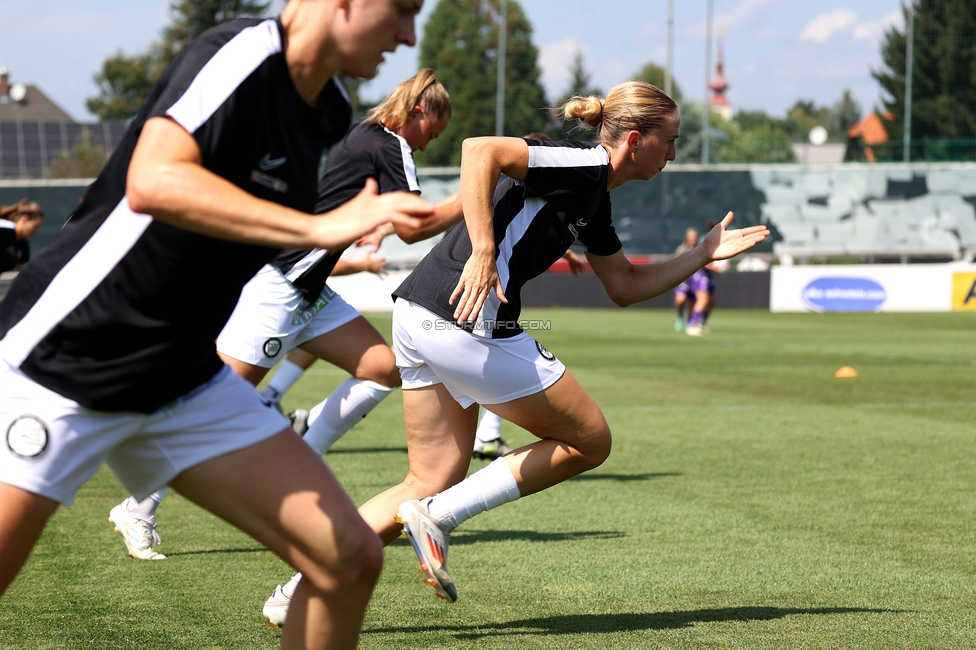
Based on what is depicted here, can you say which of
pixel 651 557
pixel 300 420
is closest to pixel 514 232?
pixel 651 557

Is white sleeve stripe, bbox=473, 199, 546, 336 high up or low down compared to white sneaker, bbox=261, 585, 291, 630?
up

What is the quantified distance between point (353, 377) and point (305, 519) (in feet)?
12.4

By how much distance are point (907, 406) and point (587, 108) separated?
8341 mm

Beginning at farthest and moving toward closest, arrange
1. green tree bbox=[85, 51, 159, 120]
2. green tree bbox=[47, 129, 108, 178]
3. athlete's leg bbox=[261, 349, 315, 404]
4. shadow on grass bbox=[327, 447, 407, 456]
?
green tree bbox=[85, 51, 159, 120] < green tree bbox=[47, 129, 108, 178] < shadow on grass bbox=[327, 447, 407, 456] < athlete's leg bbox=[261, 349, 315, 404]

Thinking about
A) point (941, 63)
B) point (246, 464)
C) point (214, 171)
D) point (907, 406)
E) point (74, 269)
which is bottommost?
point (907, 406)

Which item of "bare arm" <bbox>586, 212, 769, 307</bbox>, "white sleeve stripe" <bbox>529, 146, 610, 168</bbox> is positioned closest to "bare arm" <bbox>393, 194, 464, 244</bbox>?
"white sleeve stripe" <bbox>529, 146, 610, 168</bbox>

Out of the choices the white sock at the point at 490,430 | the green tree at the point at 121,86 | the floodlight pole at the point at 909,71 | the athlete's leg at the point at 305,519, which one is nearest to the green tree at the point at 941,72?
the floodlight pole at the point at 909,71

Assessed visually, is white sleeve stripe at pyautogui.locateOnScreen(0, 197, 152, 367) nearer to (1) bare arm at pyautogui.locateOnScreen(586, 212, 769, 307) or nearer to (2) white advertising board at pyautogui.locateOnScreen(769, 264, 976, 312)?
(1) bare arm at pyautogui.locateOnScreen(586, 212, 769, 307)

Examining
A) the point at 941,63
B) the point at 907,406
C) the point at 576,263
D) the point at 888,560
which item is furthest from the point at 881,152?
the point at 888,560

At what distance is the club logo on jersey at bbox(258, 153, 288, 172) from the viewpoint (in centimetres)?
274

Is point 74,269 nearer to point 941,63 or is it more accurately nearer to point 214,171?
point 214,171

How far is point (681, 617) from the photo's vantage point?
462 centimetres

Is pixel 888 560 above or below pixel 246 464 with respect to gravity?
below

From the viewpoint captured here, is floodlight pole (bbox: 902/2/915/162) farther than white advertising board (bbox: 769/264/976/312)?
Yes
